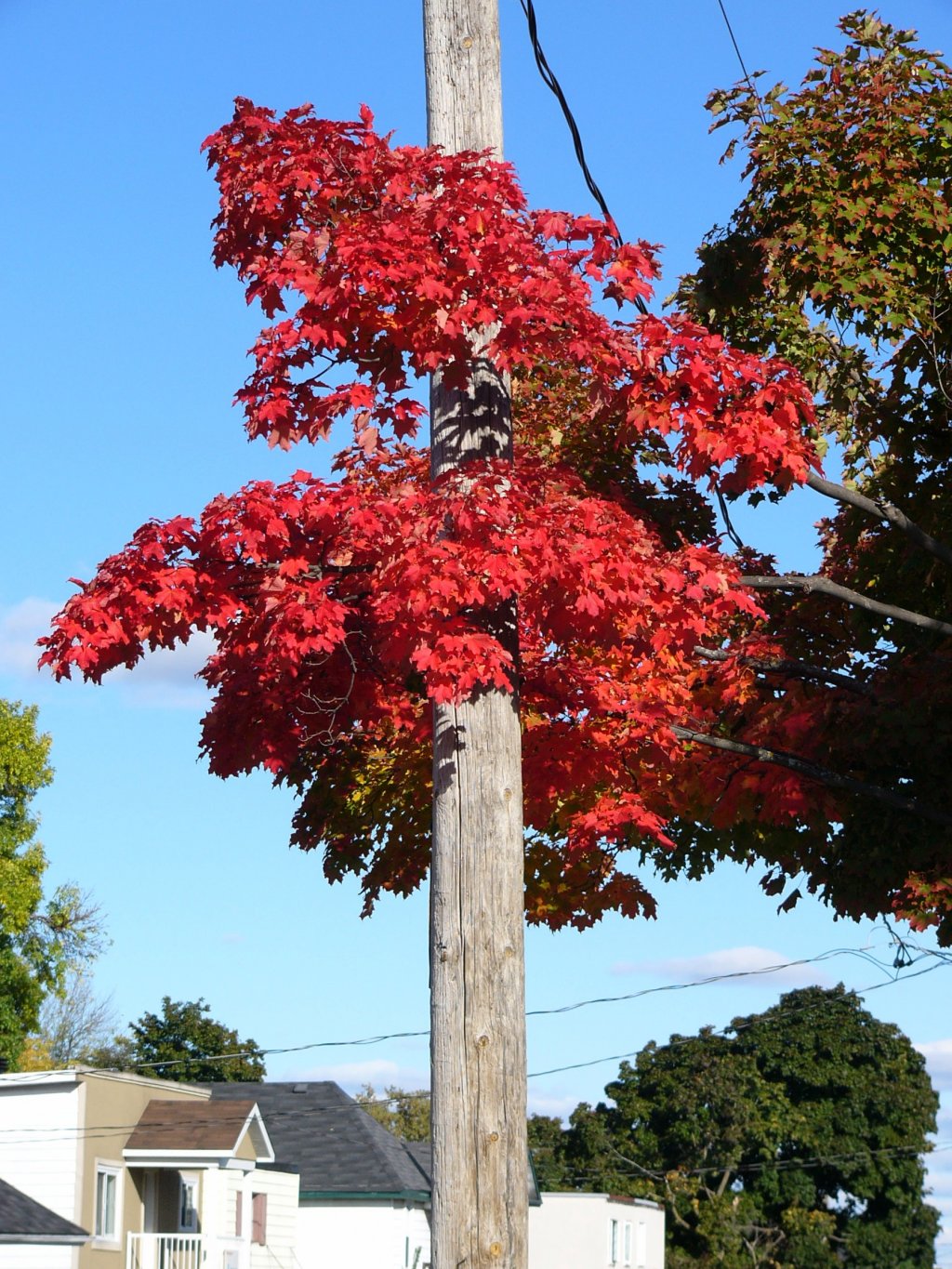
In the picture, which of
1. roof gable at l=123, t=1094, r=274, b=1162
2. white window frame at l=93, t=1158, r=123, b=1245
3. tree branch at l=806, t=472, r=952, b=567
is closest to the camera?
tree branch at l=806, t=472, r=952, b=567

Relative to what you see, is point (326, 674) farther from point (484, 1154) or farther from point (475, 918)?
point (484, 1154)

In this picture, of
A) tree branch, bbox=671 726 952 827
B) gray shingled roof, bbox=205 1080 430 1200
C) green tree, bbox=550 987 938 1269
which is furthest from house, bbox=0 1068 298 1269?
green tree, bbox=550 987 938 1269

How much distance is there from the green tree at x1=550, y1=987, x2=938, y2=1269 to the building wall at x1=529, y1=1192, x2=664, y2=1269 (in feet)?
38.9

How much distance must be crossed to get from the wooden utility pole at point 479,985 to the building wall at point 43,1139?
2567cm

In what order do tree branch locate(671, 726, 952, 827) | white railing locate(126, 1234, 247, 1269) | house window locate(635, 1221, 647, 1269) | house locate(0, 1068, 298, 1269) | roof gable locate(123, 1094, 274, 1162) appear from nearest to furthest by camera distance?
tree branch locate(671, 726, 952, 827) → house locate(0, 1068, 298, 1269) → white railing locate(126, 1234, 247, 1269) → roof gable locate(123, 1094, 274, 1162) → house window locate(635, 1221, 647, 1269)

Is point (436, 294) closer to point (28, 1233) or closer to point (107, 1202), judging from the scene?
Result: point (28, 1233)

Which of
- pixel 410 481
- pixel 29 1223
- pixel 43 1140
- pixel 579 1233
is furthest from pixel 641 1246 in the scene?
pixel 410 481

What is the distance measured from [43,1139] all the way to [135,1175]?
10.2 ft

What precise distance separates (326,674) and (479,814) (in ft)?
8.58

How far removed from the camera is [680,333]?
833 centimetres

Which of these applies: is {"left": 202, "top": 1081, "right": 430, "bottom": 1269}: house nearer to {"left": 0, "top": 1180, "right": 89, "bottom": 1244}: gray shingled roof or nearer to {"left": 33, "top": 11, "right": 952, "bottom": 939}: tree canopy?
{"left": 0, "top": 1180, "right": 89, "bottom": 1244}: gray shingled roof

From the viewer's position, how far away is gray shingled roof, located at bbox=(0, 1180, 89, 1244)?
2750 cm

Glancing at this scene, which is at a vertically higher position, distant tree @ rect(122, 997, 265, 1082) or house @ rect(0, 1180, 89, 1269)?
distant tree @ rect(122, 997, 265, 1082)

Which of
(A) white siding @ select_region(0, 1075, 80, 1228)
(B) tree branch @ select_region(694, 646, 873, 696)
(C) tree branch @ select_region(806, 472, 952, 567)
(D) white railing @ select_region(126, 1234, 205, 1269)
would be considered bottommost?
(D) white railing @ select_region(126, 1234, 205, 1269)
